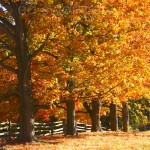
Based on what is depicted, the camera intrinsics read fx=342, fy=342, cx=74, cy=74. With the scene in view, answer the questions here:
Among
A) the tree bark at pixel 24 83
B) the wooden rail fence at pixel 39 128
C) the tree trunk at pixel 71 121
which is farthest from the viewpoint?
the wooden rail fence at pixel 39 128

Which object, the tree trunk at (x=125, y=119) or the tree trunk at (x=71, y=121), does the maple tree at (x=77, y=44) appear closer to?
the tree trunk at (x=71, y=121)

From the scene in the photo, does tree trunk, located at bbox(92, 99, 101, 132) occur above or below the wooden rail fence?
above

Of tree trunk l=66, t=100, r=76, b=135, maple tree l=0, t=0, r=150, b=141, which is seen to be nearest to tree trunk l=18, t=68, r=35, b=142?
maple tree l=0, t=0, r=150, b=141

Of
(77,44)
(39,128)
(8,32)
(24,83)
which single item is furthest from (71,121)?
(39,128)

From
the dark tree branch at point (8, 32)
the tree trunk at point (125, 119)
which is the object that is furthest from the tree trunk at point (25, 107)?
the tree trunk at point (125, 119)

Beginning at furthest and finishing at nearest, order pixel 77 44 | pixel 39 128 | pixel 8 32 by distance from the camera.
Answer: pixel 39 128 < pixel 8 32 < pixel 77 44

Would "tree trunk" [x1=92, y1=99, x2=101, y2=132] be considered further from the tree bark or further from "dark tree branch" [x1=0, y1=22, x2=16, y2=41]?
"dark tree branch" [x1=0, y1=22, x2=16, y2=41]

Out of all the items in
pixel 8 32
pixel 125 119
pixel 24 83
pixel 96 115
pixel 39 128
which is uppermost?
pixel 8 32

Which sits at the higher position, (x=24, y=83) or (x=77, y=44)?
(x=77, y=44)

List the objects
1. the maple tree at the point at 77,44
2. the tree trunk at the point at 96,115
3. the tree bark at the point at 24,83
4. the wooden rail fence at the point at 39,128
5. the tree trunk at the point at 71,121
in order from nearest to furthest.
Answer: the maple tree at the point at 77,44, the tree bark at the point at 24,83, the tree trunk at the point at 71,121, the wooden rail fence at the point at 39,128, the tree trunk at the point at 96,115

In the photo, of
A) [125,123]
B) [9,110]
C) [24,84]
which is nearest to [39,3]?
[24,84]

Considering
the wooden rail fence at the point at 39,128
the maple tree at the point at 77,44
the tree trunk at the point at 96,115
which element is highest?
the maple tree at the point at 77,44

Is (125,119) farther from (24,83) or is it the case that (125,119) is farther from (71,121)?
(24,83)

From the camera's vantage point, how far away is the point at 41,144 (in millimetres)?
16109
